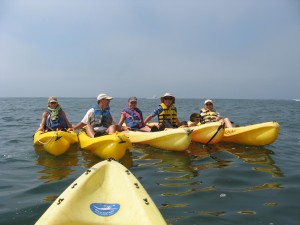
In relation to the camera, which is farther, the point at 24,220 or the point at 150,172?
the point at 150,172

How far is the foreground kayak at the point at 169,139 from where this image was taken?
284 inches

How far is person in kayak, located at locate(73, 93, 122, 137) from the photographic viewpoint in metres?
7.63

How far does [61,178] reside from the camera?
5551 mm

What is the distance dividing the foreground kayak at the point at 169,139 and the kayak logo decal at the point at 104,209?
3.87 m

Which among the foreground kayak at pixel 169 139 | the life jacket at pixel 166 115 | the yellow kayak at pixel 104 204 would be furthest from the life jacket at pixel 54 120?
the yellow kayak at pixel 104 204

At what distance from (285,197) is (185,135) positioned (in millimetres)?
3017

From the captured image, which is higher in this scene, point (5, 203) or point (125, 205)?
point (125, 205)

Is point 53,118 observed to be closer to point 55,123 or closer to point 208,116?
point 55,123

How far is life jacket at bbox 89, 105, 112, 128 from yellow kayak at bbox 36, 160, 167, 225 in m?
3.63

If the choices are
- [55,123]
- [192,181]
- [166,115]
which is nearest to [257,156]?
[192,181]

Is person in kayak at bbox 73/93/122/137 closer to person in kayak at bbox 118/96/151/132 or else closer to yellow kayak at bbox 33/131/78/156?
yellow kayak at bbox 33/131/78/156

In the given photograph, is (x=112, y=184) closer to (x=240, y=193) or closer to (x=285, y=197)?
(x=240, y=193)

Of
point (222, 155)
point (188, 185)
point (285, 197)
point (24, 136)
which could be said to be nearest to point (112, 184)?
point (188, 185)

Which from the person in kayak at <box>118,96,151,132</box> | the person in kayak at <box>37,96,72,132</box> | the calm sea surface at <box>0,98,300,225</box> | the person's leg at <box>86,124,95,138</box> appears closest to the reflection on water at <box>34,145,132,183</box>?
the calm sea surface at <box>0,98,300,225</box>
